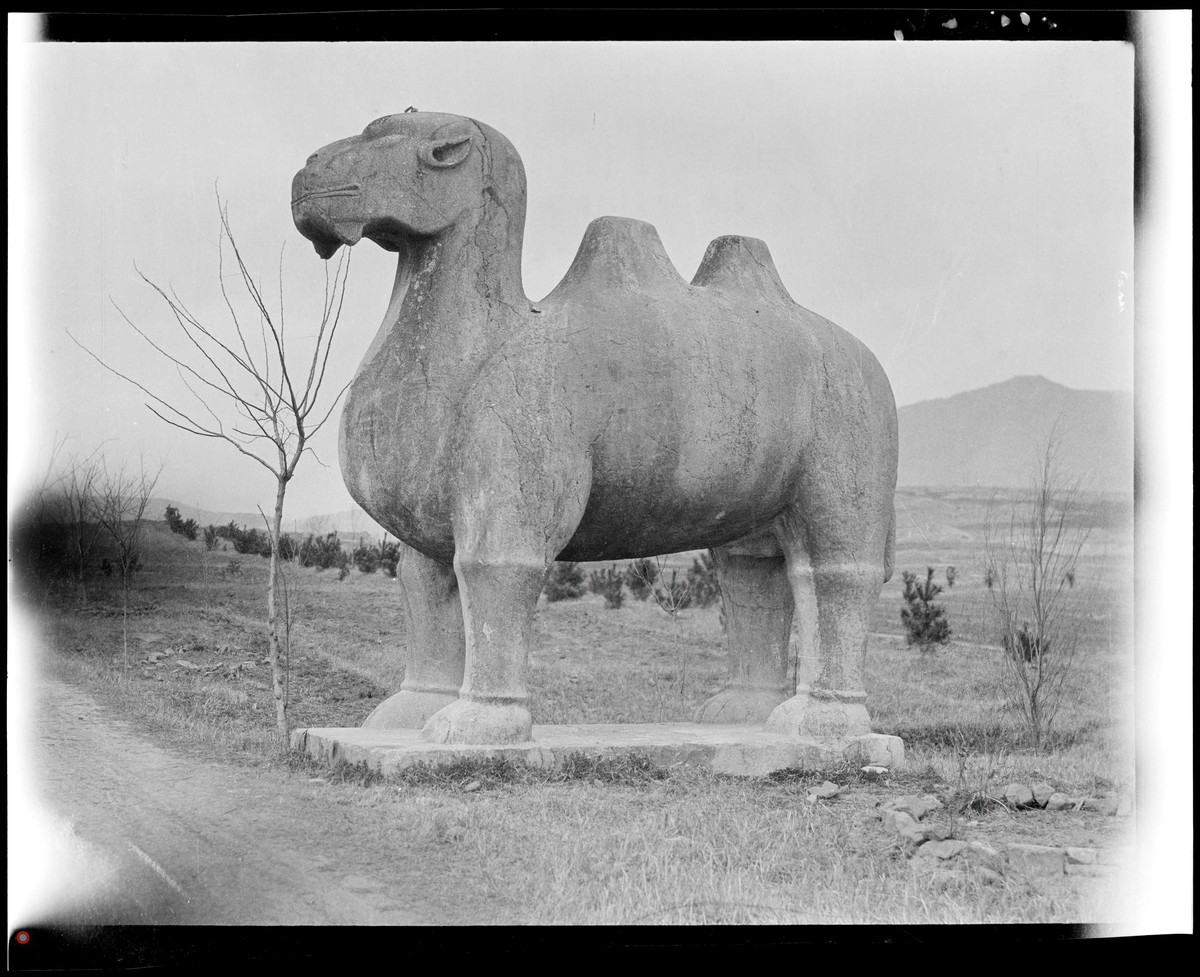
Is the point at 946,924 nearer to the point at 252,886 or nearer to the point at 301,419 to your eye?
the point at 252,886

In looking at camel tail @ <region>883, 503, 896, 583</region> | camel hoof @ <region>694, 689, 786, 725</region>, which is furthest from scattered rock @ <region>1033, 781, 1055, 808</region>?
camel hoof @ <region>694, 689, 786, 725</region>

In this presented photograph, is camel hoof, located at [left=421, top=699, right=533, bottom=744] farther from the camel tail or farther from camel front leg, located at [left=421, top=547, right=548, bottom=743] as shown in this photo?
the camel tail

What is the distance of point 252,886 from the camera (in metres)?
5.17

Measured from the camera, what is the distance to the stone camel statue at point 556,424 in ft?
21.7

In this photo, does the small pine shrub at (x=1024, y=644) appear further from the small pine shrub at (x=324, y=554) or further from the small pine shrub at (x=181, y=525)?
the small pine shrub at (x=181, y=525)

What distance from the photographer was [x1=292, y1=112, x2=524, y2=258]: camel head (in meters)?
6.63

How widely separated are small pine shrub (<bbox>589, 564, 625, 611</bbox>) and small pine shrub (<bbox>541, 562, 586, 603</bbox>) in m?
0.14

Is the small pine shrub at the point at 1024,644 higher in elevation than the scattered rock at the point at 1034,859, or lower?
higher

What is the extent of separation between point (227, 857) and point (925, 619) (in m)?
8.77

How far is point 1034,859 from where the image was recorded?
5.68m


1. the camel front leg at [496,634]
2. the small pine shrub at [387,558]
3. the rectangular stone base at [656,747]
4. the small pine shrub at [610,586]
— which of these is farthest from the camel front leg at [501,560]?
the small pine shrub at [610,586]

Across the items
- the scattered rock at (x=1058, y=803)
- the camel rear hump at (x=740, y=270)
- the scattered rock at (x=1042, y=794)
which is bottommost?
the scattered rock at (x=1058, y=803)

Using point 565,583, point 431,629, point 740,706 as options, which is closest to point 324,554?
point 565,583

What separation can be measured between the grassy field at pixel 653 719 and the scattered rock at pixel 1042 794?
0.17m
